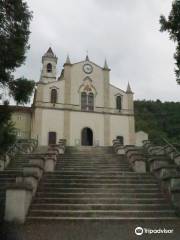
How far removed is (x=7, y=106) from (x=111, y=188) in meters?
4.75

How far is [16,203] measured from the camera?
917cm

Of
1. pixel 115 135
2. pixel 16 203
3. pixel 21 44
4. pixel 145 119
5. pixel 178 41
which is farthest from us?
pixel 145 119

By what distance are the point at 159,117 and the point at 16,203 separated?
222ft

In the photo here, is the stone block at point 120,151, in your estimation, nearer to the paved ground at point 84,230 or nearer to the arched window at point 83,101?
the paved ground at point 84,230

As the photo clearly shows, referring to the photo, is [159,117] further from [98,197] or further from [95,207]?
[95,207]

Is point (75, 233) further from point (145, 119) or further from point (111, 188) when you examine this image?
point (145, 119)

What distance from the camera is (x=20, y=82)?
1157 cm

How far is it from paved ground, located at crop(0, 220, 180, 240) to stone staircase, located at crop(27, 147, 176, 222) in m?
0.34

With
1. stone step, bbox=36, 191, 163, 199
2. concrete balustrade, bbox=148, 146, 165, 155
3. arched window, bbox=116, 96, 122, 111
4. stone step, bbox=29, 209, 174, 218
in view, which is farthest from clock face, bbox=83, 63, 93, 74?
stone step, bbox=29, 209, 174, 218

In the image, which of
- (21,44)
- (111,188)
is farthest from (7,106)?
(111,188)

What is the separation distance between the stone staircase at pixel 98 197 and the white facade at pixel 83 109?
65.2 feet

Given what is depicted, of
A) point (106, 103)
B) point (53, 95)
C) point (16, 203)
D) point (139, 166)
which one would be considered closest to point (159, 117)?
point (106, 103)

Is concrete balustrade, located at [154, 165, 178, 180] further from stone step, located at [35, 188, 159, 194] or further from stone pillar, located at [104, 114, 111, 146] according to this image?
stone pillar, located at [104, 114, 111, 146]

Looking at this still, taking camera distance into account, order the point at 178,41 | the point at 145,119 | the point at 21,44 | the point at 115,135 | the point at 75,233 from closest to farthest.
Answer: the point at 75,233, the point at 178,41, the point at 21,44, the point at 115,135, the point at 145,119
